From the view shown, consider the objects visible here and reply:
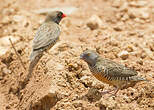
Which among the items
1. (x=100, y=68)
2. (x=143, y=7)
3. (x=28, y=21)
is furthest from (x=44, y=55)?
(x=143, y=7)

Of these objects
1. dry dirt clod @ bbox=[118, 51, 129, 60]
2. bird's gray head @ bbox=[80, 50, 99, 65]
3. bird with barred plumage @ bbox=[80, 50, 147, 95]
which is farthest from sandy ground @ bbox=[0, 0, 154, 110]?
bird's gray head @ bbox=[80, 50, 99, 65]

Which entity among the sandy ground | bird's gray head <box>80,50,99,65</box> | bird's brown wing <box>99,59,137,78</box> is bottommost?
the sandy ground

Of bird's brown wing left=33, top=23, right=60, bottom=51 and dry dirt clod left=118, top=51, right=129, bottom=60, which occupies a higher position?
bird's brown wing left=33, top=23, right=60, bottom=51

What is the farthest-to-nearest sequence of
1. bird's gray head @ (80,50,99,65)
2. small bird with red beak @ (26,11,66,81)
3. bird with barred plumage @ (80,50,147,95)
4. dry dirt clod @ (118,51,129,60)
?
small bird with red beak @ (26,11,66,81)
dry dirt clod @ (118,51,129,60)
bird's gray head @ (80,50,99,65)
bird with barred plumage @ (80,50,147,95)

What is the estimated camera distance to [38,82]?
7.55 m

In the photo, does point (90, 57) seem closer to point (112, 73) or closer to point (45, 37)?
point (112, 73)

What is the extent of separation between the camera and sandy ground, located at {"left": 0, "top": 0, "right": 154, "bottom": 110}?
6.62 meters

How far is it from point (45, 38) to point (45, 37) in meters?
0.03

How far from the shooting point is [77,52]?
25.8ft

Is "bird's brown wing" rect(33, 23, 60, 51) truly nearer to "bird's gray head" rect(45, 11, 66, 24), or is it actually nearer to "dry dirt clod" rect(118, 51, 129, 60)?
"bird's gray head" rect(45, 11, 66, 24)

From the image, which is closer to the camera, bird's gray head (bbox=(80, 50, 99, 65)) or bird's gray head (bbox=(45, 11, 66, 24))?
bird's gray head (bbox=(80, 50, 99, 65))

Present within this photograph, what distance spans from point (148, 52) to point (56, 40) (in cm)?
219

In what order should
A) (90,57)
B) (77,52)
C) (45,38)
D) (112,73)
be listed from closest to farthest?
1. (112,73)
2. (90,57)
3. (77,52)
4. (45,38)

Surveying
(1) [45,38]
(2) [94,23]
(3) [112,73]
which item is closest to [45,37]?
(1) [45,38]
